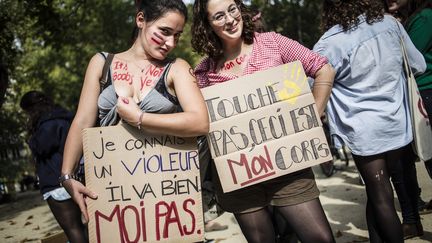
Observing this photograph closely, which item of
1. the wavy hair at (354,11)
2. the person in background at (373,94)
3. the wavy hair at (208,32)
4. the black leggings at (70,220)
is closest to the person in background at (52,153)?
the black leggings at (70,220)

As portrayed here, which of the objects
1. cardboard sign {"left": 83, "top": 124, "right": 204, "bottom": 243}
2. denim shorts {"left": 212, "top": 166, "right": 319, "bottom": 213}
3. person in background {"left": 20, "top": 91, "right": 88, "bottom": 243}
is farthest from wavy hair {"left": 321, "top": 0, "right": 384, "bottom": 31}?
person in background {"left": 20, "top": 91, "right": 88, "bottom": 243}

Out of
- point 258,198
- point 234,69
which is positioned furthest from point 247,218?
point 234,69

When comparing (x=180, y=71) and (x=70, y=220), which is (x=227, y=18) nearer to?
(x=180, y=71)

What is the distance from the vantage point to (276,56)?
2.36 m

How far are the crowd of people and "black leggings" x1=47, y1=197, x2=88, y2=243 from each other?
61.3 inches

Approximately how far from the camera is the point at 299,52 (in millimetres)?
2348

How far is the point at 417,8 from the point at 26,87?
2131 cm

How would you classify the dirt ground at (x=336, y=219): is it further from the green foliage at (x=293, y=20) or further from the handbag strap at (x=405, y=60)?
the green foliage at (x=293, y=20)

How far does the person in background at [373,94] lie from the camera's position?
2441 millimetres

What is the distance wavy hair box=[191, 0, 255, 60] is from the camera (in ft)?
8.17

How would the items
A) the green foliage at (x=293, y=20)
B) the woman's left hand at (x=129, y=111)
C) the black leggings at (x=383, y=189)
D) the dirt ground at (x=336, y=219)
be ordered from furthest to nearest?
the green foliage at (x=293, y=20), the dirt ground at (x=336, y=219), the black leggings at (x=383, y=189), the woman's left hand at (x=129, y=111)

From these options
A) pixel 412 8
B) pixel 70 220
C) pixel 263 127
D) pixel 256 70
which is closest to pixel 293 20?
pixel 412 8

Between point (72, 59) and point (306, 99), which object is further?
point (72, 59)

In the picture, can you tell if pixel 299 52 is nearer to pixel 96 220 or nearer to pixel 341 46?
pixel 341 46
